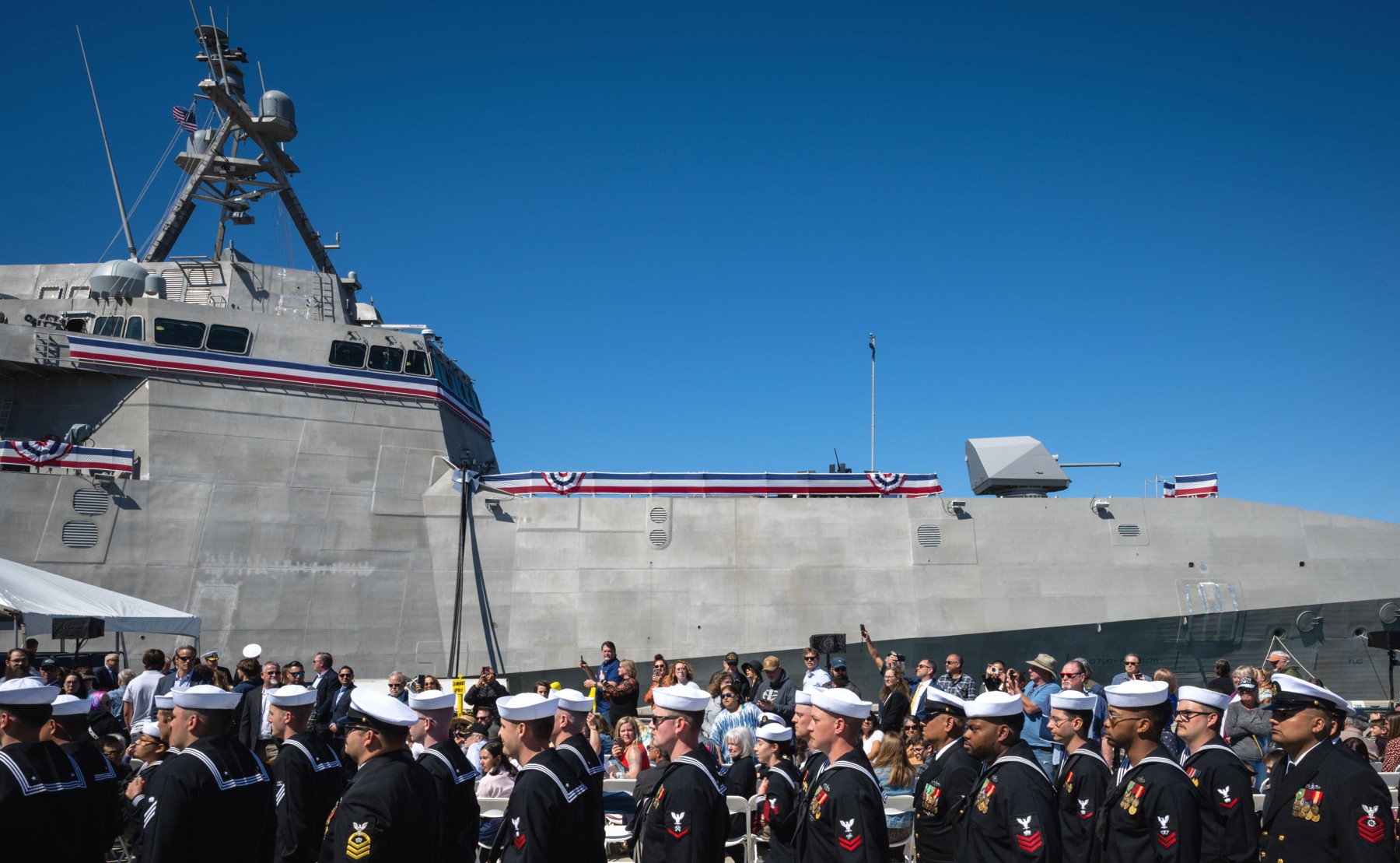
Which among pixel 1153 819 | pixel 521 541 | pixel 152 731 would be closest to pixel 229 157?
pixel 521 541

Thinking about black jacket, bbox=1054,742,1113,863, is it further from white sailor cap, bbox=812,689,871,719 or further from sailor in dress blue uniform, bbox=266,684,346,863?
sailor in dress blue uniform, bbox=266,684,346,863

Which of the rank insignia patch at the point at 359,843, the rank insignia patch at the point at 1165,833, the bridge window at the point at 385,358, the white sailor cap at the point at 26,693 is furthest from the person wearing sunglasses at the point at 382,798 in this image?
A: the bridge window at the point at 385,358

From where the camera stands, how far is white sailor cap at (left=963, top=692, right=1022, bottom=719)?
4637mm

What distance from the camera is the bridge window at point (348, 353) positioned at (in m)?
18.8

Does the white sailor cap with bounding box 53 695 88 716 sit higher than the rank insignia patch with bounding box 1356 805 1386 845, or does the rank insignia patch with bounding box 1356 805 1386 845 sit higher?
the white sailor cap with bounding box 53 695 88 716

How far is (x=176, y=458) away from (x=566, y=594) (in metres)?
7.45

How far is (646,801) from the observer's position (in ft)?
15.9

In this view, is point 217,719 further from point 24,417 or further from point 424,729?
point 24,417

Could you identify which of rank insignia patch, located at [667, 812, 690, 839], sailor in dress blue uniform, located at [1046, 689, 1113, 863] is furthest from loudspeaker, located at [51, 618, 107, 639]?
sailor in dress blue uniform, located at [1046, 689, 1113, 863]

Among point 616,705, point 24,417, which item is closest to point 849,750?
point 616,705

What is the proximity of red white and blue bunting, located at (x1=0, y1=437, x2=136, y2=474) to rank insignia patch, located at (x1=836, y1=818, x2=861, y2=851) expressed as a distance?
55.4ft

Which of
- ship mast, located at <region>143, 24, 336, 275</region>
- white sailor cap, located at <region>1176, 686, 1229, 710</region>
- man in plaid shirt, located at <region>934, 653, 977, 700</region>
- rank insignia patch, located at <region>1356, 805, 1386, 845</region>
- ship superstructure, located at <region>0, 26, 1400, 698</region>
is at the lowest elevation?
rank insignia patch, located at <region>1356, 805, 1386, 845</region>

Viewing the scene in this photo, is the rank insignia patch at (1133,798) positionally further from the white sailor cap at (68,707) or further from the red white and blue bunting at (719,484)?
the red white and blue bunting at (719,484)

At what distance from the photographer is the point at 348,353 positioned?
62.0 ft
